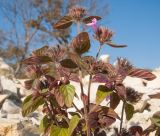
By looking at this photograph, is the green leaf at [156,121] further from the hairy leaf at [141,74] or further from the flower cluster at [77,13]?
the flower cluster at [77,13]

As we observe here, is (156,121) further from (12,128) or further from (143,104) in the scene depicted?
(143,104)

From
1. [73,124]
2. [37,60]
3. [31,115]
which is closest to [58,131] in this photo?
[73,124]

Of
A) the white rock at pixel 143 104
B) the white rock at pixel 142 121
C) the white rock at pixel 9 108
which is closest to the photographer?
the white rock at pixel 142 121

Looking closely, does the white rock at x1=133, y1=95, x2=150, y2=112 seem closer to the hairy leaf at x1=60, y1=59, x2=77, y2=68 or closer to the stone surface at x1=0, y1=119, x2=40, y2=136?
the stone surface at x1=0, y1=119, x2=40, y2=136

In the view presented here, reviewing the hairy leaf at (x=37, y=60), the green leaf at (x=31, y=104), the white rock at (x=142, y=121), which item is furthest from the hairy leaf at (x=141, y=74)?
the white rock at (x=142, y=121)

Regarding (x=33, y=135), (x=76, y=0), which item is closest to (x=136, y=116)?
(x=33, y=135)

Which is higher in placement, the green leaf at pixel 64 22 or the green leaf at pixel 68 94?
the green leaf at pixel 64 22

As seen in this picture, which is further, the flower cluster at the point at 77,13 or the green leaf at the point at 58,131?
the green leaf at the point at 58,131
